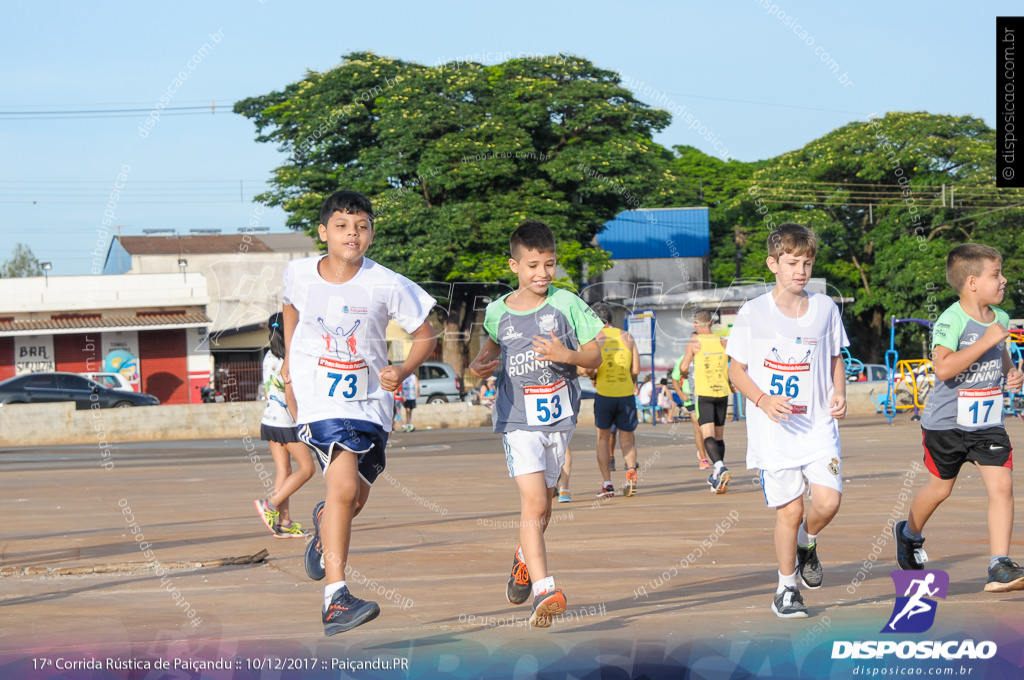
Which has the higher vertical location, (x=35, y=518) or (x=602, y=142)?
(x=602, y=142)

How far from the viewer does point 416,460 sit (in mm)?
17375

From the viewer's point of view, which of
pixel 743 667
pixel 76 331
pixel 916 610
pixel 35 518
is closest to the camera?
pixel 743 667

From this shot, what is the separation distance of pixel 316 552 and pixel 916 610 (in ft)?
9.83

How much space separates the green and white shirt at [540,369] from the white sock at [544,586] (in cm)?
79

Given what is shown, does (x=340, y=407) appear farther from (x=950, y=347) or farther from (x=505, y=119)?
(x=505, y=119)

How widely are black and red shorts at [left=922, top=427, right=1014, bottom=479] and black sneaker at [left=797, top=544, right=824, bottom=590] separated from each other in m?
1.13

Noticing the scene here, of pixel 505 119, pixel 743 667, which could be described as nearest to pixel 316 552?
pixel 743 667

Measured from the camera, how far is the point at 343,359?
5.18 metres

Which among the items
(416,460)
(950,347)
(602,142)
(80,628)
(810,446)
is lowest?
(416,460)

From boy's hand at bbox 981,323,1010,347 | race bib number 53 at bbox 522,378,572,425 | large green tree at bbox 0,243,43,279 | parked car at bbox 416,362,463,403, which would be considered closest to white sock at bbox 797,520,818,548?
race bib number 53 at bbox 522,378,572,425

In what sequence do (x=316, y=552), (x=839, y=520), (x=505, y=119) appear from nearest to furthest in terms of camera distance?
(x=316, y=552) < (x=839, y=520) < (x=505, y=119)

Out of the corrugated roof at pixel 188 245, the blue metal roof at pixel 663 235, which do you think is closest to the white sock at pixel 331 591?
the blue metal roof at pixel 663 235

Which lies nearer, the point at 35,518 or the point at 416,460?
the point at 35,518

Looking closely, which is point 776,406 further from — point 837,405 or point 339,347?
point 339,347
